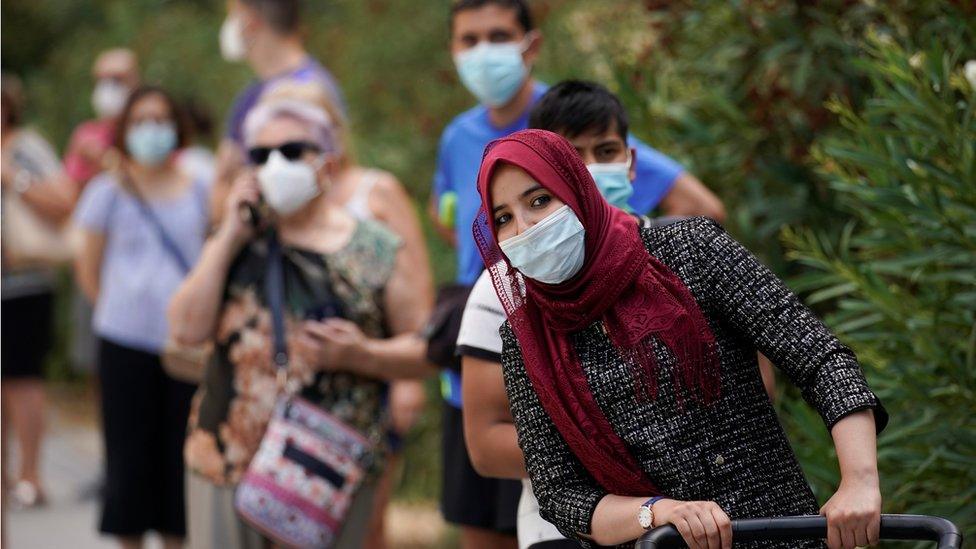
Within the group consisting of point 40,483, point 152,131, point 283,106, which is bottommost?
point 40,483

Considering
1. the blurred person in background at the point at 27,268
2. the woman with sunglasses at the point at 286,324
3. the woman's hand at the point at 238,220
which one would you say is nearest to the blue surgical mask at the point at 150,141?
the blurred person in background at the point at 27,268

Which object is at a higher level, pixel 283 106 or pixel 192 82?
pixel 283 106

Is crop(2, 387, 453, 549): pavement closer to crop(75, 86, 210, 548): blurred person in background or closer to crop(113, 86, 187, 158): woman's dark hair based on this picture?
crop(75, 86, 210, 548): blurred person in background

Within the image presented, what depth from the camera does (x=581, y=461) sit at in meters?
2.97

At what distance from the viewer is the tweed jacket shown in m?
2.89

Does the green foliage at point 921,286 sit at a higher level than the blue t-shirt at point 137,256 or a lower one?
higher

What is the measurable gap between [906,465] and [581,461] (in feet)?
6.03

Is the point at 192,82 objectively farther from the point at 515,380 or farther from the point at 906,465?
the point at 515,380

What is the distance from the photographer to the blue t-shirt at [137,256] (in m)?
6.99

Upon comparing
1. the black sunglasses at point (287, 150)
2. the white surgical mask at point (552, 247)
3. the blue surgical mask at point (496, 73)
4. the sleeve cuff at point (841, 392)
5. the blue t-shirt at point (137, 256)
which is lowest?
the blue t-shirt at point (137, 256)

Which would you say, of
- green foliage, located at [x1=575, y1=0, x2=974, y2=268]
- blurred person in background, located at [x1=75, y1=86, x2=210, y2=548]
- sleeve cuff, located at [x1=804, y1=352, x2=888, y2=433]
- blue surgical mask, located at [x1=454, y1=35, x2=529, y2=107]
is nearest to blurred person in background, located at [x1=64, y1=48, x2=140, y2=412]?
blurred person in background, located at [x1=75, y1=86, x2=210, y2=548]

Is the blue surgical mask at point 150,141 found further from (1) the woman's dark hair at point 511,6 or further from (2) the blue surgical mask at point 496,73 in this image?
(2) the blue surgical mask at point 496,73

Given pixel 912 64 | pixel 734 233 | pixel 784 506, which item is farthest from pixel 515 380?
pixel 734 233

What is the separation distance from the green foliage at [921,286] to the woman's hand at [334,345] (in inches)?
52.2
